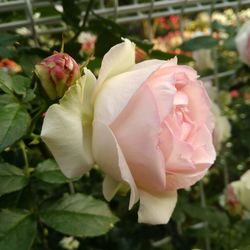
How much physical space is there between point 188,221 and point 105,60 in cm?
74

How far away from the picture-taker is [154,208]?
0.43m

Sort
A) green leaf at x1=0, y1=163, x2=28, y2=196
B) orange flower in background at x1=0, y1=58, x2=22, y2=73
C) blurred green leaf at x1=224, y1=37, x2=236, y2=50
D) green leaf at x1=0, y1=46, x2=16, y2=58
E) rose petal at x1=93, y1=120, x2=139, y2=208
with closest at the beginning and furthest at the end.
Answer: rose petal at x1=93, y1=120, x2=139, y2=208 < green leaf at x1=0, y1=163, x2=28, y2=196 < green leaf at x1=0, y1=46, x2=16, y2=58 < orange flower in background at x1=0, y1=58, x2=22, y2=73 < blurred green leaf at x1=224, y1=37, x2=236, y2=50

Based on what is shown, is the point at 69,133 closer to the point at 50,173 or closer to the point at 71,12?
the point at 50,173

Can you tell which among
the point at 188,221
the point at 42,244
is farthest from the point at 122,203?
the point at 188,221

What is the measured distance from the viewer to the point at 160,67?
0.43 metres

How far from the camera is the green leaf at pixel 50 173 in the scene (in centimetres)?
53

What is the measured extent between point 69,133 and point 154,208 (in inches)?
3.5

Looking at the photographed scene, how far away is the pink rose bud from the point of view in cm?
41

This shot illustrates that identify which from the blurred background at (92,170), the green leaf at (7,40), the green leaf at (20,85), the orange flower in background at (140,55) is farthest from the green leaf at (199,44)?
the green leaf at (20,85)

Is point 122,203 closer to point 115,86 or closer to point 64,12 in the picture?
point 64,12

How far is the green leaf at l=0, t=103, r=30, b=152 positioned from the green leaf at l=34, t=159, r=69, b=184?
9 cm

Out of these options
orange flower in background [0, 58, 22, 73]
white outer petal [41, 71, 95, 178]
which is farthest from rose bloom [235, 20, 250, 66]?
white outer petal [41, 71, 95, 178]

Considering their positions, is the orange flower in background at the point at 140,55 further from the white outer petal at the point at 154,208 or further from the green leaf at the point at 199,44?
the white outer petal at the point at 154,208

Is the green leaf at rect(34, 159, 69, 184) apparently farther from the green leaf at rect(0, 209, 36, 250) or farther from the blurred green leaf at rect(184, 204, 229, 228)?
the blurred green leaf at rect(184, 204, 229, 228)
